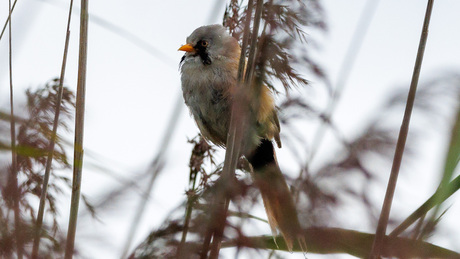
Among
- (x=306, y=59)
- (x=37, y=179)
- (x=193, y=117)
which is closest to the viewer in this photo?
(x=306, y=59)

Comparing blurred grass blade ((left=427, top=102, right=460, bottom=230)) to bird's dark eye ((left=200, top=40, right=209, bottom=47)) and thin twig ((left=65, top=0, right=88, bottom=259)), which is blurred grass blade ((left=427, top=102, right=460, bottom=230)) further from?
bird's dark eye ((left=200, top=40, right=209, bottom=47))

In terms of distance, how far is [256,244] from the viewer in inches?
27.2

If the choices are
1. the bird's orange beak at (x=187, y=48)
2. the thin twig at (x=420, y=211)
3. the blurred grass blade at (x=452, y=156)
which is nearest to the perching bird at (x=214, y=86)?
the bird's orange beak at (x=187, y=48)

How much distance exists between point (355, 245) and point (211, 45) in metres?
1.99

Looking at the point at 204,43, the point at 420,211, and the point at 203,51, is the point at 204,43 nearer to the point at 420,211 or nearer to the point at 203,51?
the point at 203,51

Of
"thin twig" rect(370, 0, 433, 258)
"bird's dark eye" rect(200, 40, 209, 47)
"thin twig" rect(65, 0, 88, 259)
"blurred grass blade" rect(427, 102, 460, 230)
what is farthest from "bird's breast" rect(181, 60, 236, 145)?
"blurred grass blade" rect(427, 102, 460, 230)

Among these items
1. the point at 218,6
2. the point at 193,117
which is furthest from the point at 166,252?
the point at 193,117

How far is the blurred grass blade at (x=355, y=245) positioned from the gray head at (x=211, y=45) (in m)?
1.80

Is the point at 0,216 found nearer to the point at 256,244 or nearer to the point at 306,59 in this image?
the point at 256,244

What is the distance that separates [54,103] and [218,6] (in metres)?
0.47

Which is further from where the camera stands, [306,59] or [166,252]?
[306,59]

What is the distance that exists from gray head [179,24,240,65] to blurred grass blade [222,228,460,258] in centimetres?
180

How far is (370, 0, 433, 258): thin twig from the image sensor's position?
84cm

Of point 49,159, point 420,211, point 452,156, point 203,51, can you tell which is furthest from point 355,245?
point 203,51
